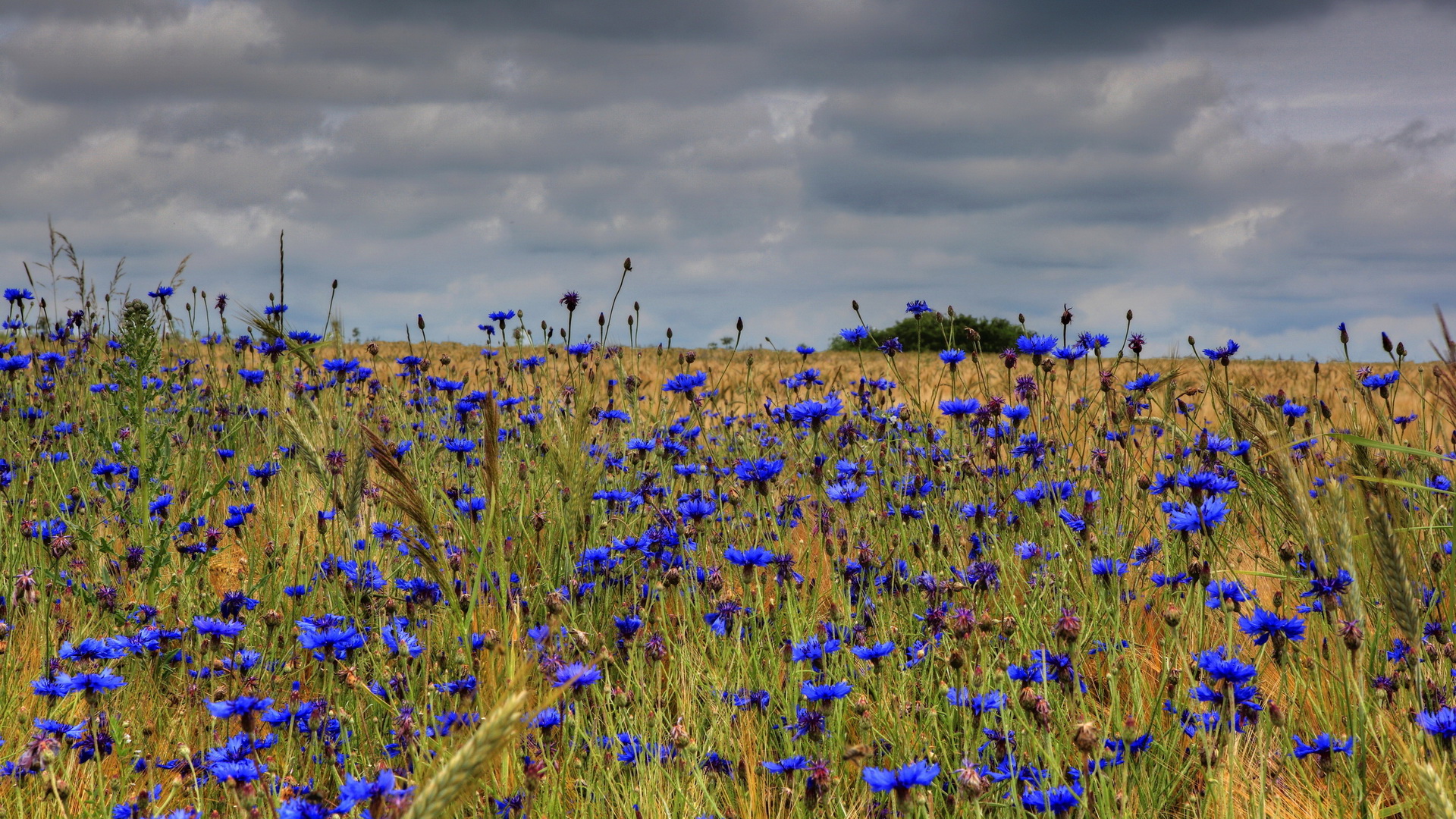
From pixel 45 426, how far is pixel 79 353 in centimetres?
A: 149

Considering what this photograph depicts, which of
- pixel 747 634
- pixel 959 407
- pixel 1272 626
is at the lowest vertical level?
pixel 747 634

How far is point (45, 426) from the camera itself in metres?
5.85

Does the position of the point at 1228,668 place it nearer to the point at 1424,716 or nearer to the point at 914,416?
the point at 1424,716

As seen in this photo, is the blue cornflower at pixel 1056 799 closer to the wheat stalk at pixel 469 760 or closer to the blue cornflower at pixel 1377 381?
the wheat stalk at pixel 469 760

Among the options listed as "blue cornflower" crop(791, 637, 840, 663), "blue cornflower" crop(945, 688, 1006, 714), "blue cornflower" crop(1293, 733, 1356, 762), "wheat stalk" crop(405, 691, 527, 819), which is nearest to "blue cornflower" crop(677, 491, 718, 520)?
"blue cornflower" crop(791, 637, 840, 663)

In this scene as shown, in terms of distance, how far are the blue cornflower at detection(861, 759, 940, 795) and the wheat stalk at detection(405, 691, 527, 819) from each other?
0.78m

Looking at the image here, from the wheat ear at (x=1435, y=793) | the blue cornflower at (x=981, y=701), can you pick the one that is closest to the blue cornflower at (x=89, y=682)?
the blue cornflower at (x=981, y=701)

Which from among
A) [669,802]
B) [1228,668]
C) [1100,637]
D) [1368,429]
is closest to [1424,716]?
[1228,668]

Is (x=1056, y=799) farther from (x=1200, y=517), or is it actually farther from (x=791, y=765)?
(x=1200, y=517)

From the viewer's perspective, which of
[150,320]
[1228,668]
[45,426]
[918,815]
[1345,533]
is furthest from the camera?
[45,426]

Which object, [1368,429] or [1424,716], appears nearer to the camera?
[1424,716]

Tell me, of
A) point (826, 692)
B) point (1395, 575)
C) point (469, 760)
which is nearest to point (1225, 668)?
point (1395, 575)

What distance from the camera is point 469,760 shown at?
2.82 feet

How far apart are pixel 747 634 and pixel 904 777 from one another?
1364 mm
